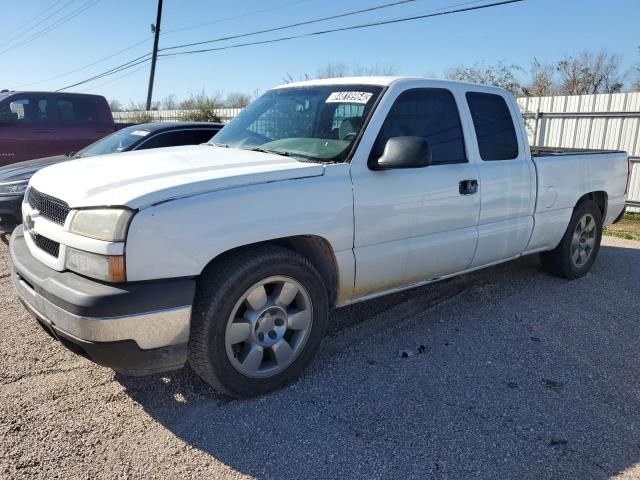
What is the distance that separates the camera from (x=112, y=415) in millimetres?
2932

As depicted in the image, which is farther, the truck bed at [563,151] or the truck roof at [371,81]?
the truck bed at [563,151]

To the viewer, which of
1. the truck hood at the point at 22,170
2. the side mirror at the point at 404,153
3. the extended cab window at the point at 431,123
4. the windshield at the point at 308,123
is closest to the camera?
the side mirror at the point at 404,153

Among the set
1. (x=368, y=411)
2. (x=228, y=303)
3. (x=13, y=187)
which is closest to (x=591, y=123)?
(x=368, y=411)

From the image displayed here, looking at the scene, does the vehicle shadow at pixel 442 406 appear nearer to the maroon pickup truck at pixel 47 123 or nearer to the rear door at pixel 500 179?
the rear door at pixel 500 179

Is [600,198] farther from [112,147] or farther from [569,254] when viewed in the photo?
[112,147]

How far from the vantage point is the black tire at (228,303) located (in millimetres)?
2846

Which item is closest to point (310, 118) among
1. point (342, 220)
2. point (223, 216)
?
point (342, 220)

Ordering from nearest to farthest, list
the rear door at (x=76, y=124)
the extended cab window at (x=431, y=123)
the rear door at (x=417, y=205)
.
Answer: the rear door at (x=417, y=205) → the extended cab window at (x=431, y=123) → the rear door at (x=76, y=124)

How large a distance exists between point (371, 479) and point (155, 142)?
5440mm

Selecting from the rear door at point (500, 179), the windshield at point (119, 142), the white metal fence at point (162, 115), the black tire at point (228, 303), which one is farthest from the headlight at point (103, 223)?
the white metal fence at point (162, 115)

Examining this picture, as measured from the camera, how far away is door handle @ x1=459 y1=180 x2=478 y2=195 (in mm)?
4016

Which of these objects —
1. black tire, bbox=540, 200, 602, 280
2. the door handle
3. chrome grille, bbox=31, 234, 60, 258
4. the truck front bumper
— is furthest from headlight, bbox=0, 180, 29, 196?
black tire, bbox=540, 200, 602, 280

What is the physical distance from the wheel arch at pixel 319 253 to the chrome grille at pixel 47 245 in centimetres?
118

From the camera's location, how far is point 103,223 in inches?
103
